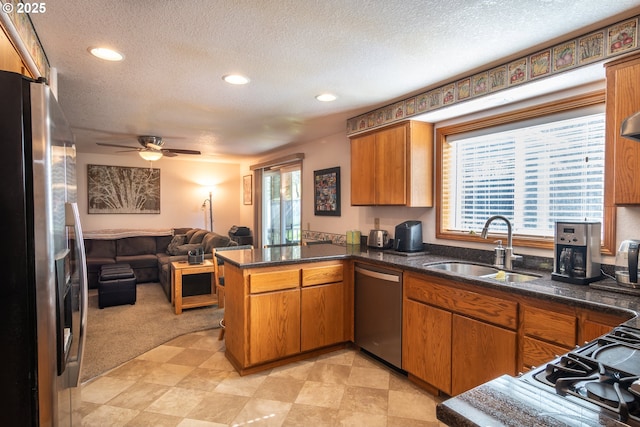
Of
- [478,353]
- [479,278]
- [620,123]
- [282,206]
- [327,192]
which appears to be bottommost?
[478,353]

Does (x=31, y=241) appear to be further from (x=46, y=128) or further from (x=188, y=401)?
(x=188, y=401)

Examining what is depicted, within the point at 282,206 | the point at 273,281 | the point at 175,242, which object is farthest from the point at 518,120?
the point at 175,242

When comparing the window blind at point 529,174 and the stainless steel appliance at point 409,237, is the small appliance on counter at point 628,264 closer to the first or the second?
the window blind at point 529,174

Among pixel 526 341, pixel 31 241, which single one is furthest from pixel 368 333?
pixel 31 241

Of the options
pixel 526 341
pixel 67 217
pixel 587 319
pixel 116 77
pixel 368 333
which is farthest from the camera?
pixel 368 333

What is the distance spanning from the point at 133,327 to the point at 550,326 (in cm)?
368

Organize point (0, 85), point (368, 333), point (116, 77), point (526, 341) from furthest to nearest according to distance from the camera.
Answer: point (368, 333), point (116, 77), point (526, 341), point (0, 85)

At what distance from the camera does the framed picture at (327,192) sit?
4.27 m

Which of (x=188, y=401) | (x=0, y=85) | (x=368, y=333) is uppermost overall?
(x=0, y=85)

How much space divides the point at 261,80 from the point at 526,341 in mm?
2348

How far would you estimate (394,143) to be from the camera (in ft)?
10.1

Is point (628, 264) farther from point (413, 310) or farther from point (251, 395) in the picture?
point (251, 395)

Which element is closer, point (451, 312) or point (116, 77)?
point (451, 312)

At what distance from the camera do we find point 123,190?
632 cm
